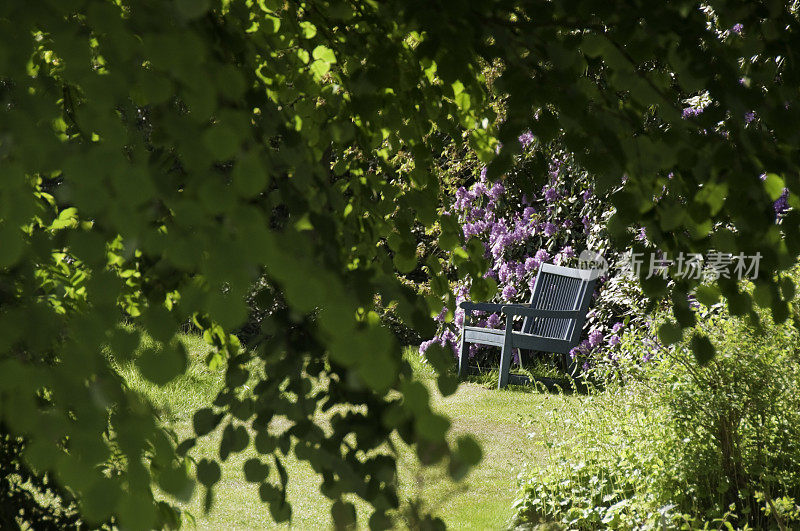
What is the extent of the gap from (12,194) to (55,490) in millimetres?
1339

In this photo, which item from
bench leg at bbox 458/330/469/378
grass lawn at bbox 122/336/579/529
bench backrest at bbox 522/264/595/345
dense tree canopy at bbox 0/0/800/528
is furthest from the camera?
bench leg at bbox 458/330/469/378

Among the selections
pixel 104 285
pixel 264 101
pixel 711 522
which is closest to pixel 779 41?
pixel 264 101

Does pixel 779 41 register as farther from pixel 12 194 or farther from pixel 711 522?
pixel 711 522

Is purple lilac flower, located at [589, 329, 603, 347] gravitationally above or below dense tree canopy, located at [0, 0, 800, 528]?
below

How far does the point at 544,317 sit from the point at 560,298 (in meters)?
0.36

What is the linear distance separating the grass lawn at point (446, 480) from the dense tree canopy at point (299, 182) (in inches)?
41.1

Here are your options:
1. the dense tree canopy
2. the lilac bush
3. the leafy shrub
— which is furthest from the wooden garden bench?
the dense tree canopy

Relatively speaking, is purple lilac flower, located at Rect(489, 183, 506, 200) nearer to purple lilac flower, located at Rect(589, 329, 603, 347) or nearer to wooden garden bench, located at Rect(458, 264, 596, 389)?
wooden garden bench, located at Rect(458, 264, 596, 389)

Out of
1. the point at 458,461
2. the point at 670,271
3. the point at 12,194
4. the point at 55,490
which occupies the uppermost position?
the point at 670,271

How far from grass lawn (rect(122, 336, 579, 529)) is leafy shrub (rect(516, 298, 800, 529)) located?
30 centimetres

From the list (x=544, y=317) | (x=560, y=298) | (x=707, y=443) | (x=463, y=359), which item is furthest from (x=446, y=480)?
(x=560, y=298)

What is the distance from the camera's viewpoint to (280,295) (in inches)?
50.8

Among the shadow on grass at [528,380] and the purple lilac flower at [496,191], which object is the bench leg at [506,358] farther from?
the purple lilac flower at [496,191]

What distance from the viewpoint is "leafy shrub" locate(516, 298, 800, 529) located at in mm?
2568
